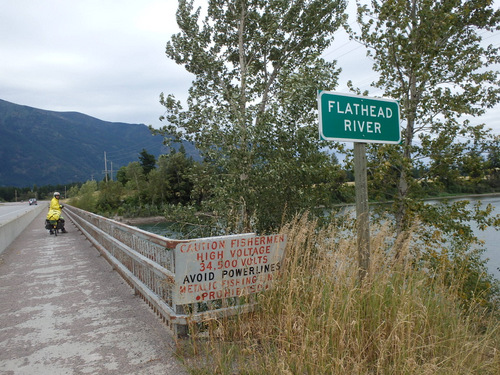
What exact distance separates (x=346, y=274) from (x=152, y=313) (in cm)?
252

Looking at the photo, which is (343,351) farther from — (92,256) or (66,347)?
(92,256)

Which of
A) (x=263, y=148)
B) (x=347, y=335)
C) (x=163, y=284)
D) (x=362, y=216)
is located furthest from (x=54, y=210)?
(x=347, y=335)

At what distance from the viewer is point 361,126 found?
385cm

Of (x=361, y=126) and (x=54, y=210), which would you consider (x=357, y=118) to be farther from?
(x=54, y=210)

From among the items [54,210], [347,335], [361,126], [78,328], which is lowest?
[78,328]

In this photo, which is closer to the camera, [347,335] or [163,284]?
[347,335]

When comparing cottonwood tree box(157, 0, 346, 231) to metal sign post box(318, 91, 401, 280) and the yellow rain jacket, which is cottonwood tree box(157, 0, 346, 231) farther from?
the yellow rain jacket

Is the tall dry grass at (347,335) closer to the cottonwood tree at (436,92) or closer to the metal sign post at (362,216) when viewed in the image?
the metal sign post at (362,216)

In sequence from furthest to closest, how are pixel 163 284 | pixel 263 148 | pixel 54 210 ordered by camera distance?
1. pixel 54 210
2. pixel 263 148
3. pixel 163 284

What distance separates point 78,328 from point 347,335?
124 inches

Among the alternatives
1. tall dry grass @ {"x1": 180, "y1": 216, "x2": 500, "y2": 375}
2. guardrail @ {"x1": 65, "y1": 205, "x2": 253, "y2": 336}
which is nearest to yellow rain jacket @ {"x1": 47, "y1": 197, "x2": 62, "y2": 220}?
guardrail @ {"x1": 65, "y1": 205, "x2": 253, "y2": 336}

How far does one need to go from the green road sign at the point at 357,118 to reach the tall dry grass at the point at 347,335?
127 centimetres

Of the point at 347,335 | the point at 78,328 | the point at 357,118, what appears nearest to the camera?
the point at 347,335

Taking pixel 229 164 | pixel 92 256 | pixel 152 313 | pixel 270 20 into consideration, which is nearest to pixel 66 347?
pixel 152 313
